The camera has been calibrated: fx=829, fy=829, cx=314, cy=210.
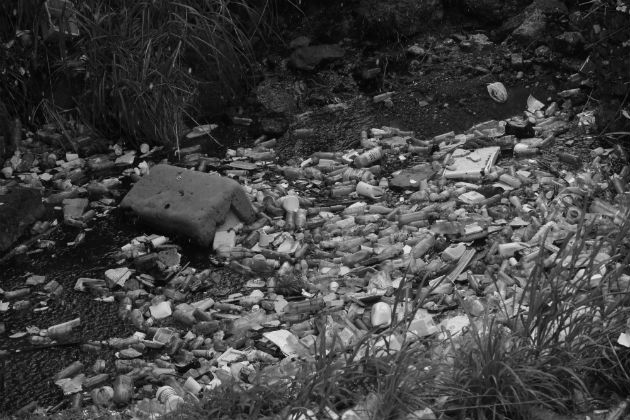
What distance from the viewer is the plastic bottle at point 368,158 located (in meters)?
5.39

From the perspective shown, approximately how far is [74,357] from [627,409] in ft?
8.01

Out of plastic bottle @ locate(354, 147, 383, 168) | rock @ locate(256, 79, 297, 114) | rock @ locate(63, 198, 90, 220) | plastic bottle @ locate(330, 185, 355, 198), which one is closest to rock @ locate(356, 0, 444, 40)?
rock @ locate(256, 79, 297, 114)

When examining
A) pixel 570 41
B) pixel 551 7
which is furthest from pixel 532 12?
pixel 570 41

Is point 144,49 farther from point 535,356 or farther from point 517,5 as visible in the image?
point 535,356

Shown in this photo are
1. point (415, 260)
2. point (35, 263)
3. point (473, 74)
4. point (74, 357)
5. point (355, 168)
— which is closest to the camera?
point (74, 357)

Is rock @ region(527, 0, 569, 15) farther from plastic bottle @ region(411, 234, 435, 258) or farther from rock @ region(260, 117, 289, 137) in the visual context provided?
plastic bottle @ region(411, 234, 435, 258)

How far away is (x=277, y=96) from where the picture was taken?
643 cm

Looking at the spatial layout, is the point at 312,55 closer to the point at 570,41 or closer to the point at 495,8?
the point at 495,8

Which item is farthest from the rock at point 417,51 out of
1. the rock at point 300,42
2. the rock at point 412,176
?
the rock at point 412,176

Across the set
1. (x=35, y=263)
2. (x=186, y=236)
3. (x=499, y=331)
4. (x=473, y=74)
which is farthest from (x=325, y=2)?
(x=499, y=331)

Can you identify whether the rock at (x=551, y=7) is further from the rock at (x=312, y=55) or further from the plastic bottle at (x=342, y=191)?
the plastic bottle at (x=342, y=191)

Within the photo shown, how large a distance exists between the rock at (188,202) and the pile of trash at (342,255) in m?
0.09

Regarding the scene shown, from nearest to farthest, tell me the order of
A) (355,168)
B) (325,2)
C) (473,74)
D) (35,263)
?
(35,263)
(355,168)
(473,74)
(325,2)

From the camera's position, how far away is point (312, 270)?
441 cm
